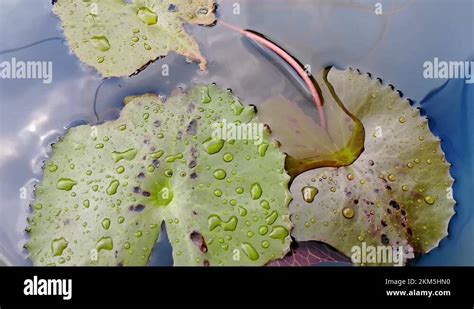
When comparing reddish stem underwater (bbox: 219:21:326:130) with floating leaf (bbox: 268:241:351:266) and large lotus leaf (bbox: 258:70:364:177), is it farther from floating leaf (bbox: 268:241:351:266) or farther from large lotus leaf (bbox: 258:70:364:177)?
floating leaf (bbox: 268:241:351:266)

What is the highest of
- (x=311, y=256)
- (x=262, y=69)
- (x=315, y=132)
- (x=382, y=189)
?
(x=262, y=69)

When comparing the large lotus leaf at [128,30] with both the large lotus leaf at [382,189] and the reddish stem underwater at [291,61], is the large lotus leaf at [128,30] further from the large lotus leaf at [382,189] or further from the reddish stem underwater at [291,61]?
the large lotus leaf at [382,189]

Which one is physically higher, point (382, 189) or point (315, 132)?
point (315, 132)

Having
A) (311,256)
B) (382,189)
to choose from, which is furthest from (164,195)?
(382,189)

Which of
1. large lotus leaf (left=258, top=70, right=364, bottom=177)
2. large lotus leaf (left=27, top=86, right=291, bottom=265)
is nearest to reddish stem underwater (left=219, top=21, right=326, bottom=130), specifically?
large lotus leaf (left=258, top=70, right=364, bottom=177)

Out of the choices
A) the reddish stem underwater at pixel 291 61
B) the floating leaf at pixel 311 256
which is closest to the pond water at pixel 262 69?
the reddish stem underwater at pixel 291 61

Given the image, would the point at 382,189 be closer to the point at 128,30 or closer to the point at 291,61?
the point at 291,61
